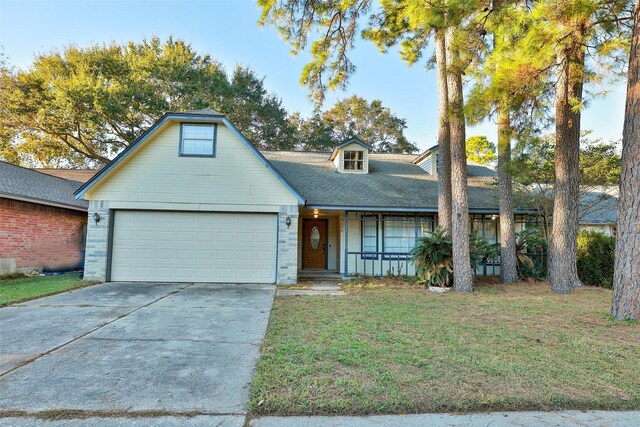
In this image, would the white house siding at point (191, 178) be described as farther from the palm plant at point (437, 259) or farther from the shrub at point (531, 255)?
the shrub at point (531, 255)

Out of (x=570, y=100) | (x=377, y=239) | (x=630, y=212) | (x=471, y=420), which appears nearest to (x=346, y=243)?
(x=377, y=239)

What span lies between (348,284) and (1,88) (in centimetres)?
2157

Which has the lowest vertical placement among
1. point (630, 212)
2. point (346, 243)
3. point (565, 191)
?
point (346, 243)

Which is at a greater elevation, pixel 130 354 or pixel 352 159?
pixel 352 159

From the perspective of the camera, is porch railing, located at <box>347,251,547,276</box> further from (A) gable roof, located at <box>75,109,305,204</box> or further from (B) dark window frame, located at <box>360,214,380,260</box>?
(A) gable roof, located at <box>75,109,305,204</box>

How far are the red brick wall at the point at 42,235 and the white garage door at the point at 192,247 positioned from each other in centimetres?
315

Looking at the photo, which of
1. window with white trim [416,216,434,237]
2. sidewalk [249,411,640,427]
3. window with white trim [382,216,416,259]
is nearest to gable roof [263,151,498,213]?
window with white trim [416,216,434,237]

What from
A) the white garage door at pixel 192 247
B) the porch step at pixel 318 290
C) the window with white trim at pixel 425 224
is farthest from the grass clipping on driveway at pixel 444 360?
the window with white trim at pixel 425 224

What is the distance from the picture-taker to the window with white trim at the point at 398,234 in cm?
1191

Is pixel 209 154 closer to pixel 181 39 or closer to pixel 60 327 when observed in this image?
pixel 60 327

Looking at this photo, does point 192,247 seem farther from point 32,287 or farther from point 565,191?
point 565,191

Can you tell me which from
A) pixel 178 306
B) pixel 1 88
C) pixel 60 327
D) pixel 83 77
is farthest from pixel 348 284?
pixel 1 88

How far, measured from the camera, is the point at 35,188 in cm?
1089

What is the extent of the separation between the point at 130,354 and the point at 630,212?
749 centimetres
